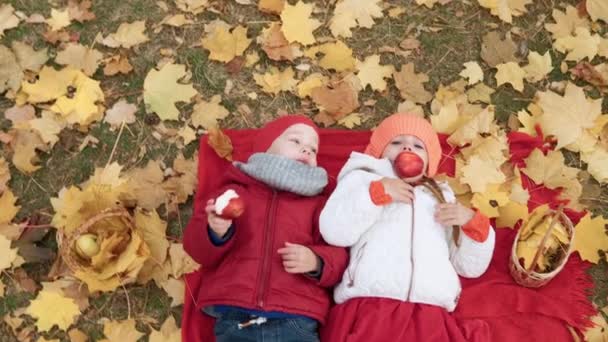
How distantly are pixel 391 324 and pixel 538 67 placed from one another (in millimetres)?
1790

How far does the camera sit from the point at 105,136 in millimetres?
3215

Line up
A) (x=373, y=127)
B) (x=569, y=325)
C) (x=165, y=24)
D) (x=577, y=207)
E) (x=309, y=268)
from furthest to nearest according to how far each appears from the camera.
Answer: (x=165, y=24) < (x=373, y=127) < (x=577, y=207) < (x=569, y=325) < (x=309, y=268)

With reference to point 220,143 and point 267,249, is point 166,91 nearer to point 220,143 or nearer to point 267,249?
point 220,143

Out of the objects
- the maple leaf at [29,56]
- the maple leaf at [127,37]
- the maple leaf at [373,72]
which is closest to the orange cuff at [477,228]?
the maple leaf at [373,72]

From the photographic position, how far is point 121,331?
274cm

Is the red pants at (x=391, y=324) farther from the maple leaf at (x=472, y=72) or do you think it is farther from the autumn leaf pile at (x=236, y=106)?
the maple leaf at (x=472, y=72)

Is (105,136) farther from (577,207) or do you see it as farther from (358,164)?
(577,207)

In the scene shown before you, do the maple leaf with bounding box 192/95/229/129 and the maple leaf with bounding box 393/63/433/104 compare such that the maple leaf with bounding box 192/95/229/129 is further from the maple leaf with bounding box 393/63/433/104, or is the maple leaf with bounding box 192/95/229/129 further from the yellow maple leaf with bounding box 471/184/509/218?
the yellow maple leaf with bounding box 471/184/509/218

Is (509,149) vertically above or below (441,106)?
below

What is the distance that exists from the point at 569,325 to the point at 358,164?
3.72ft

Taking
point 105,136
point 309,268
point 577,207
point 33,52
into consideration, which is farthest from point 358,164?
point 33,52

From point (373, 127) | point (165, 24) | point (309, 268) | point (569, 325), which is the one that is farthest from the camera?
point (165, 24)

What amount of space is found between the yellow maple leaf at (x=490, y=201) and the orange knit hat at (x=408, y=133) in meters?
0.25

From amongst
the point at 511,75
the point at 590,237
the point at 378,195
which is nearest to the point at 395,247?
the point at 378,195
